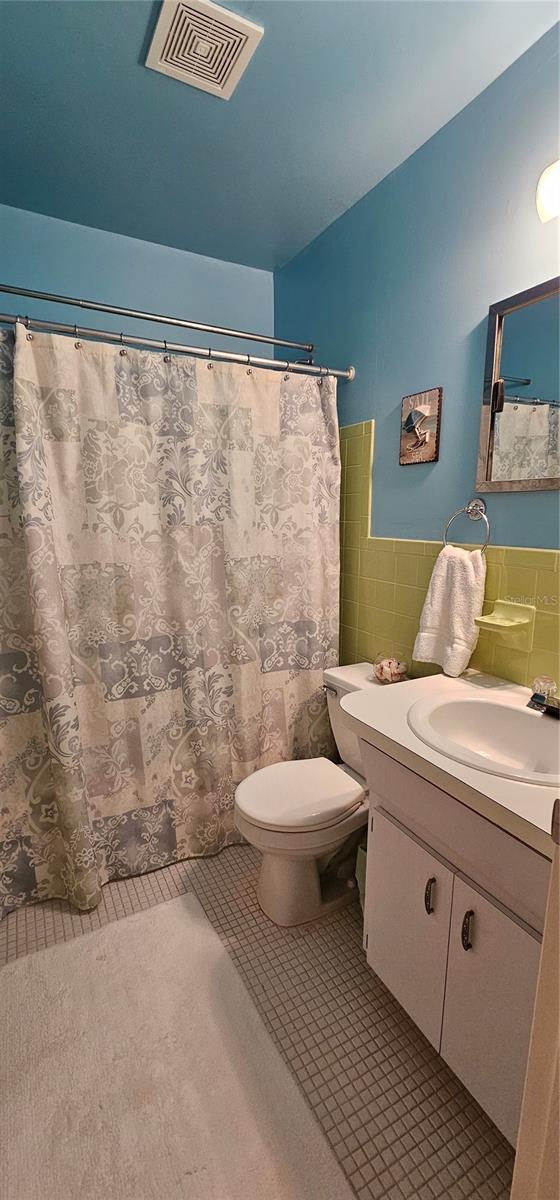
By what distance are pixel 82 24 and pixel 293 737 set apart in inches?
83.1

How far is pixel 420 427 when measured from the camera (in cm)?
149

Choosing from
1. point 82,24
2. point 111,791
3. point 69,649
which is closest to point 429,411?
point 82,24

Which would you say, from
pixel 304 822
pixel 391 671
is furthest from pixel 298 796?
pixel 391 671

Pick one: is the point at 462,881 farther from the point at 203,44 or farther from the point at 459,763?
the point at 203,44

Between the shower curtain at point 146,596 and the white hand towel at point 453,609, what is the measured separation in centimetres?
54

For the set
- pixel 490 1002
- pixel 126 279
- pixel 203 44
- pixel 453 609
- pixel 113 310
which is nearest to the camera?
pixel 490 1002

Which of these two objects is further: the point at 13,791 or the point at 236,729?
the point at 236,729

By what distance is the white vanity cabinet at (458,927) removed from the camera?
812 mm

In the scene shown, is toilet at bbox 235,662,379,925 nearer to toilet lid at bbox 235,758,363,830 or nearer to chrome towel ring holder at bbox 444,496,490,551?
toilet lid at bbox 235,758,363,830

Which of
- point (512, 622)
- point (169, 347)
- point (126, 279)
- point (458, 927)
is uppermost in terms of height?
point (126, 279)

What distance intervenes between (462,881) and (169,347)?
1611 millimetres

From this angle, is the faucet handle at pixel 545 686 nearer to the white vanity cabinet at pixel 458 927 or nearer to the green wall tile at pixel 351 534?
the white vanity cabinet at pixel 458 927

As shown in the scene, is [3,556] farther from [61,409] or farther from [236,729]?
[236,729]

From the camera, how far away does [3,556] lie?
55.1 inches
